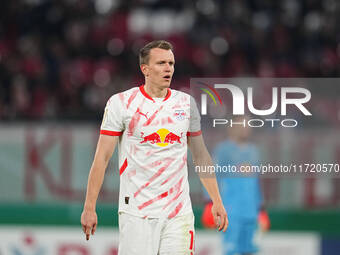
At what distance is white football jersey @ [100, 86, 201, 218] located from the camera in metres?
4.12

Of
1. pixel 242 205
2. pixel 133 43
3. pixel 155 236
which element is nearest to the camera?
pixel 155 236

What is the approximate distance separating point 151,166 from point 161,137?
0.18m

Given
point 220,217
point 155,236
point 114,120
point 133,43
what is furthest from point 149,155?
point 133,43

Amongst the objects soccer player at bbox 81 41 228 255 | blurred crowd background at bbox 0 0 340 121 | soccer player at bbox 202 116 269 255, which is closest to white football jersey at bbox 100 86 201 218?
soccer player at bbox 81 41 228 255

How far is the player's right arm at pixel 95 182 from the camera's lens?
4.02 meters

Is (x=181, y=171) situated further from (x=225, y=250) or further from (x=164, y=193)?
(x=225, y=250)

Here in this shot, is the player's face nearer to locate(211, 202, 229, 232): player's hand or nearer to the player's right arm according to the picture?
the player's right arm

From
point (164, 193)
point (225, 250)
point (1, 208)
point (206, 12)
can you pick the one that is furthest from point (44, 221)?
point (206, 12)

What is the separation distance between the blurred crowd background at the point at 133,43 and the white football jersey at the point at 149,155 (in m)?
6.01

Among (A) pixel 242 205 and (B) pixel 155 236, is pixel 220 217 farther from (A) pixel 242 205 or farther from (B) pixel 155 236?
(A) pixel 242 205

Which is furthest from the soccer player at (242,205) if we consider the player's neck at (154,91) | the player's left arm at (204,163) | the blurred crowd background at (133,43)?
the blurred crowd background at (133,43)

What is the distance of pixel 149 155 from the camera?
4.12m

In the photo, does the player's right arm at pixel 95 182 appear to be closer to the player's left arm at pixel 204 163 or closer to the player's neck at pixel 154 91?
the player's neck at pixel 154 91

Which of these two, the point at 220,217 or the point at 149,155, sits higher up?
the point at 149,155
